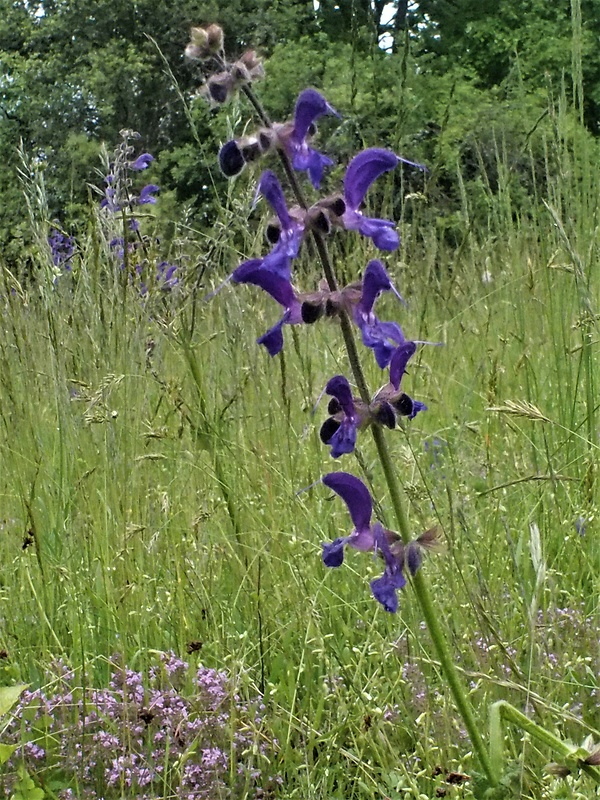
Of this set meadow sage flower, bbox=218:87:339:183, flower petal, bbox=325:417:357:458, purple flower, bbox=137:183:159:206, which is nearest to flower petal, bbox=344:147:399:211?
meadow sage flower, bbox=218:87:339:183

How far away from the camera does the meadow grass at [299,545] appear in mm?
1372

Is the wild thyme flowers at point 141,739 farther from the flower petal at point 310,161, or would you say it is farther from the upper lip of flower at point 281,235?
the flower petal at point 310,161

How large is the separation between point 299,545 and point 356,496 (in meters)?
0.77

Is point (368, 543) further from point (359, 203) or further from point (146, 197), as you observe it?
point (146, 197)

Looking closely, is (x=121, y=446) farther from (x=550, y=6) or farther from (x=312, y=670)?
(x=550, y=6)

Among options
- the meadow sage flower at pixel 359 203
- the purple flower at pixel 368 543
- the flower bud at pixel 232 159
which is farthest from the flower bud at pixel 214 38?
the purple flower at pixel 368 543

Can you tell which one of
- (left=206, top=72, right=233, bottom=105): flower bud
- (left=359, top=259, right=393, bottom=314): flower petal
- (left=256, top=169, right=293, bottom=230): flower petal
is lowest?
(left=359, top=259, right=393, bottom=314): flower petal

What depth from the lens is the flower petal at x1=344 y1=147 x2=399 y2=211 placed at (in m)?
1.21

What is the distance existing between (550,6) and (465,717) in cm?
1856

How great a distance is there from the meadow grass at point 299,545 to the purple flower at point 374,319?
284 millimetres

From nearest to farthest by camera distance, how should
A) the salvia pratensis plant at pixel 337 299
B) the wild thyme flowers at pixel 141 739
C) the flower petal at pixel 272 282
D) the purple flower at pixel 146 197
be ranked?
the salvia pratensis plant at pixel 337 299, the flower petal at pixel 272 282, the wild thyme flowers at pixel 141 739, the purple flower at pixel 146 197

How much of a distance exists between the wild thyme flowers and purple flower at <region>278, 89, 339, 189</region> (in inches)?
29.4

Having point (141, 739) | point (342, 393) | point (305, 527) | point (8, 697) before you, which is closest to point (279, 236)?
point (342, 393)

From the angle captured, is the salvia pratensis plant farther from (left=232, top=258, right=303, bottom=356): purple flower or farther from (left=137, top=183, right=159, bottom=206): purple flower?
(left=137, top=183, right=159, bottom=206): purple flower
